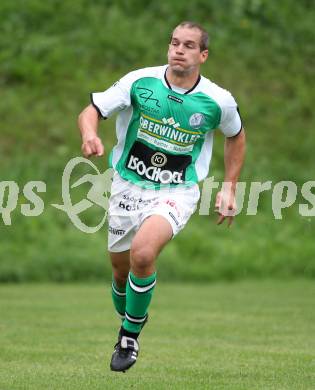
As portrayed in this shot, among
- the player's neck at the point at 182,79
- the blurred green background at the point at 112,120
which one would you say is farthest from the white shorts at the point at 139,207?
the blurred green background at the point at 112,120

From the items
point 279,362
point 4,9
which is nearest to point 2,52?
point 4,9

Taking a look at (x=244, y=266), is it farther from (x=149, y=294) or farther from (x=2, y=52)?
(x=149, y=294)

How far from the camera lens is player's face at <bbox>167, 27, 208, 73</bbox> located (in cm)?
736

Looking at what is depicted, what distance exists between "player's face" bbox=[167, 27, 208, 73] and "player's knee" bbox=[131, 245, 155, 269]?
1274mm

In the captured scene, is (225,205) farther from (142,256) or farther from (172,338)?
(172,338)

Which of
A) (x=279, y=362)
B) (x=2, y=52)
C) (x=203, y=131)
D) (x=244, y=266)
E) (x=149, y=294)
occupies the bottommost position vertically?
(x=244, y=266)

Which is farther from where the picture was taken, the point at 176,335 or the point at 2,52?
the point at 2,52

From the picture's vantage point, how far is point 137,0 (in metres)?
22.2

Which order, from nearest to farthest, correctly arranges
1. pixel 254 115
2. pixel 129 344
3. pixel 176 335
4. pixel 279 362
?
1. pixel 129 344
2. pixel 279 362
3. pixel 176 335
4. pixel 254 115

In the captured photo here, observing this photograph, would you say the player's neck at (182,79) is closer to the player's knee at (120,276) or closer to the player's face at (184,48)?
the player's face at (184,48)

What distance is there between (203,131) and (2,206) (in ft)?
31.8

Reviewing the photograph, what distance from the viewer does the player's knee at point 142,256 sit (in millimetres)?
6980

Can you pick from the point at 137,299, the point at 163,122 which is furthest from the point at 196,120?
the point at 137,299

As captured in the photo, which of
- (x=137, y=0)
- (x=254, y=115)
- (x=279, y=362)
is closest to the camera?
(x=279, y=362)
